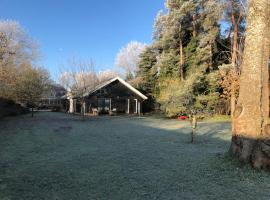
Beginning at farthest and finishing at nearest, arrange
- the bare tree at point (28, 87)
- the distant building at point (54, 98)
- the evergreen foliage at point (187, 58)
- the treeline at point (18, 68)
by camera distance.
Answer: the distant building at point (54, 98) → the bare tree at point (28, 87) → the evergreen foliage at point (187, 58) → the treeline at point (18, 68)

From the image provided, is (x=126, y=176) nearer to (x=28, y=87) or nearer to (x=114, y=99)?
(x=28, y=87)

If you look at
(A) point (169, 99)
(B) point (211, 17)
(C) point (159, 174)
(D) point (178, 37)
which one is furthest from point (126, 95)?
(C) point (159, 174)

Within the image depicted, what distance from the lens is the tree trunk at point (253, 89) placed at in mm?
5270

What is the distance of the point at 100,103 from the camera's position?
94.4 feet

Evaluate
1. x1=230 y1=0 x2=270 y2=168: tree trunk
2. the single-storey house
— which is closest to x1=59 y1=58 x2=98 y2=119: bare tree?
the single-storey house

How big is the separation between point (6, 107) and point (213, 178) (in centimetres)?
2466

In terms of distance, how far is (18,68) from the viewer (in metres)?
26.8

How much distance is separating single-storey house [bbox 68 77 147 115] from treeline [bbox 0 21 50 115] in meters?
4.88

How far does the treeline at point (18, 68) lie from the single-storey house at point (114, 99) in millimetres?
4883

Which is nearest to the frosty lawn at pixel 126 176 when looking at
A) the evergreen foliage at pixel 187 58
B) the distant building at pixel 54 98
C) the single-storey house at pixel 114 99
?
the evergreen foliage at pixel 187 58

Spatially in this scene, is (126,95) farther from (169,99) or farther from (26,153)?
(26,153)

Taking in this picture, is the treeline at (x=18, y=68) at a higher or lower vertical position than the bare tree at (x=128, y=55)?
lower

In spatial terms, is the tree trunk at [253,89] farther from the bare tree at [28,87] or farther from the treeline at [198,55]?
the bare tree at [28,87]

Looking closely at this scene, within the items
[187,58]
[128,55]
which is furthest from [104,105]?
[128,55]
